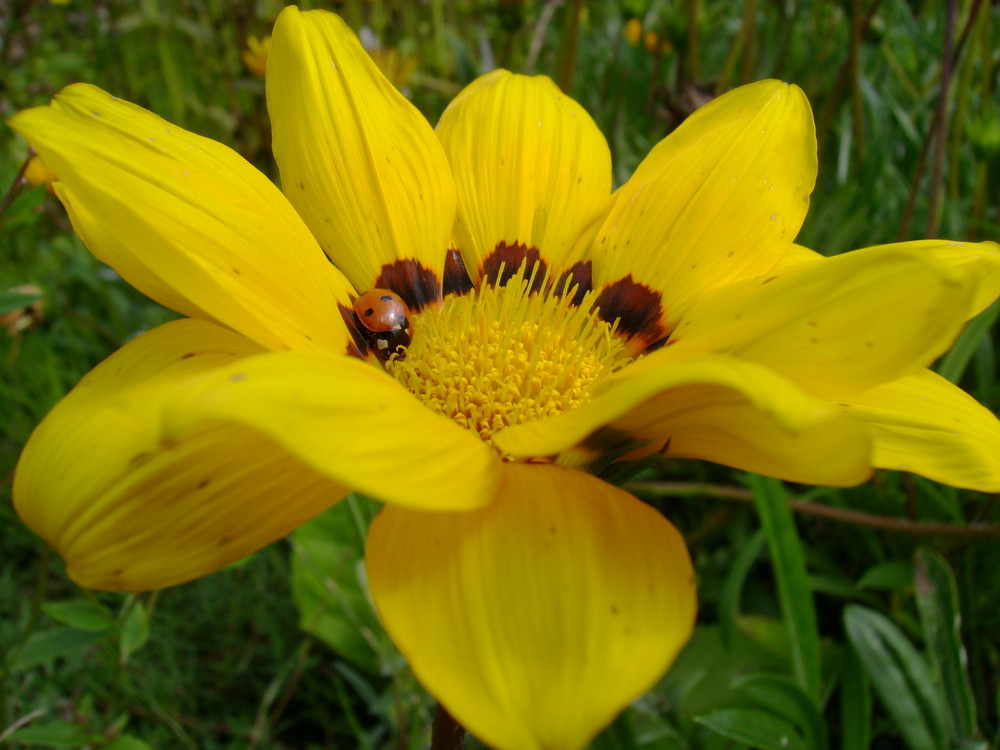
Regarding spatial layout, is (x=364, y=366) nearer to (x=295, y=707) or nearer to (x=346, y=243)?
(x=346, y=243)

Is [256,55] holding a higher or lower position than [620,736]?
higher

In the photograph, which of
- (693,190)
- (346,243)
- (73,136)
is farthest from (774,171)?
(73,136)

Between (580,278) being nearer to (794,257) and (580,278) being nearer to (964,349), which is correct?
(794,257)

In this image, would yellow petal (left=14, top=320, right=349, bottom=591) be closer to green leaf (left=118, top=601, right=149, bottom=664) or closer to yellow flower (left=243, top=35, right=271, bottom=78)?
green leaf (left=118, top=601, right=149, bottom=664)

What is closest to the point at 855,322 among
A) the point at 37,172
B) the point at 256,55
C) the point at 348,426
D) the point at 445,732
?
the point at 348,426

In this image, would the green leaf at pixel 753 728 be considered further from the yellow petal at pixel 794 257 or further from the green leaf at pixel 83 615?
the green leaf at pixel 83 615

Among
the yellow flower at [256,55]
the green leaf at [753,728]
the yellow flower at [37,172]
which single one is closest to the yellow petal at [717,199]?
the green leaf at [753,728]
